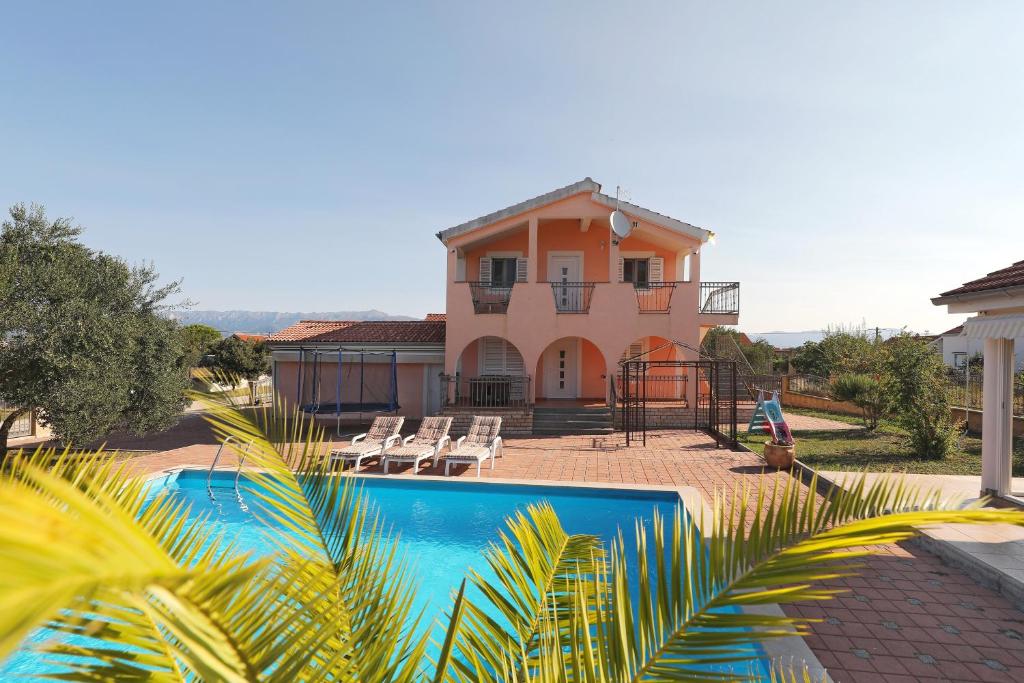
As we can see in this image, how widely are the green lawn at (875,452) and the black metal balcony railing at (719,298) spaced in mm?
4673

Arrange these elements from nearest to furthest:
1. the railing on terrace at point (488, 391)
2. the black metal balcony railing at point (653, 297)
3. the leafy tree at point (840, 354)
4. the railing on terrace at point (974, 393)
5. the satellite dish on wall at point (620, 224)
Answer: the railing on terrace at point (974, 393)
the satellite dish on wall at point (620, 224)
the railing on terrace at point (488, 391)
the black metal balcony railing at point (653, 297)
the leafy tree at point (840, 354)

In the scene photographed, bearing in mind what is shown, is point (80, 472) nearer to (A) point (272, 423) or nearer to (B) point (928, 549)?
(A) point (272, 423)

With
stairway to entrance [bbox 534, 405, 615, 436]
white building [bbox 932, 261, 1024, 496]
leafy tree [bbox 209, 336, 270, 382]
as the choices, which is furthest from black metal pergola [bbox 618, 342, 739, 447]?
leafy tree [bbox 209, 336, 270, 382]

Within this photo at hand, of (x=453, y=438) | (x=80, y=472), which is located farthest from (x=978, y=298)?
(x=453, y=438)

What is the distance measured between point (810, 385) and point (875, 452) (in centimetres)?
1738

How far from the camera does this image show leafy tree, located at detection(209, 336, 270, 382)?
4128 cm

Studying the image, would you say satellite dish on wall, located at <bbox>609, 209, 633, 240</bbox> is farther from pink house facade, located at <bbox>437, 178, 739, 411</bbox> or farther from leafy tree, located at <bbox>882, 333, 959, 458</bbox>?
leafy tree, located at <bbox>882, 333, 959, 458</bbox>

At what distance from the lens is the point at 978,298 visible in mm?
9922

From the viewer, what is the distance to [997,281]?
9742 millimetres

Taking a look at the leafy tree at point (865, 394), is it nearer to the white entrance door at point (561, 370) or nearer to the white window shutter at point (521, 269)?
the white entrance door at point (561, 370)

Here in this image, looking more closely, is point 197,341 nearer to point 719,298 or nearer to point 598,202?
point 598,202

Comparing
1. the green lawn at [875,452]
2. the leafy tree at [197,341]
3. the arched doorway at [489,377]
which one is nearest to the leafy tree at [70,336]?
the leafy tree at [197,341]

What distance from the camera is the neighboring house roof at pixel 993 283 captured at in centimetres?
920

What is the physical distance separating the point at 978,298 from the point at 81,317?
1983 cm
